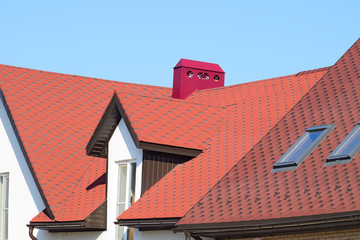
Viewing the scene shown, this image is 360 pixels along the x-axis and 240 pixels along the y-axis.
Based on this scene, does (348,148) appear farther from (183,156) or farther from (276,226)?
(183,156)

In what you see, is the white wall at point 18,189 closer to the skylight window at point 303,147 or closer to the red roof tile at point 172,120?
the red roof tile at point 172,120

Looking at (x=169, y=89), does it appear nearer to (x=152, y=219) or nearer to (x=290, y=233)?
(x=152, y=219)

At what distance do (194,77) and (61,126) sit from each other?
498cm

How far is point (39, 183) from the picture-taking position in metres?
25.2

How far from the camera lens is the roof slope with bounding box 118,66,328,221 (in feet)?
66.2

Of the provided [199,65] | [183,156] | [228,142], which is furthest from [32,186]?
[199,65]

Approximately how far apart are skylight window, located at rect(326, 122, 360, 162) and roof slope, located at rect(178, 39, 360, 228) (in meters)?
0.15

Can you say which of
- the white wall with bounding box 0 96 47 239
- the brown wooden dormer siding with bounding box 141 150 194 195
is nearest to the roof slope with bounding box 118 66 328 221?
the brown wooden dormer siding with bounding box 141 150 194 195

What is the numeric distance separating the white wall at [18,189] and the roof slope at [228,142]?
5.71 m

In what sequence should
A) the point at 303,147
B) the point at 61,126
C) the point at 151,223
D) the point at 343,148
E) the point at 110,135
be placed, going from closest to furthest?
the point at 343,148 < the point at 303,147 < the point at 151,223 < the point at 110,135 < the point at 61,126

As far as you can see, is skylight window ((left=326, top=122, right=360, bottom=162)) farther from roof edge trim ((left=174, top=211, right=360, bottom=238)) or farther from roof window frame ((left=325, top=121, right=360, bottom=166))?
roof edge trim ((left=174, top=211, right=360, bottom=238))

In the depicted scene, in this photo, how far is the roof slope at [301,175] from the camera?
16078mm

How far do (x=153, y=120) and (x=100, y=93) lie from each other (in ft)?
25.7

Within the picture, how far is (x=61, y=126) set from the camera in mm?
27781
